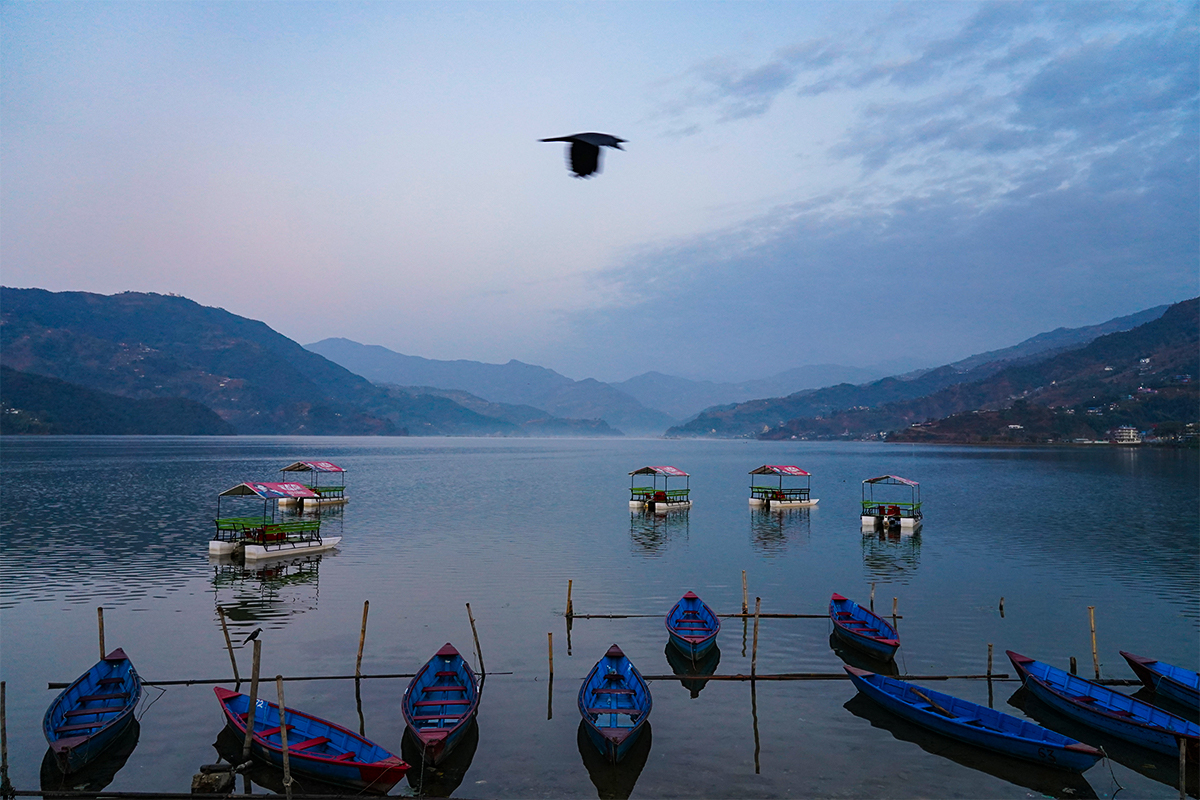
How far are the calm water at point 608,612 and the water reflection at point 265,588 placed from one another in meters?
0.24

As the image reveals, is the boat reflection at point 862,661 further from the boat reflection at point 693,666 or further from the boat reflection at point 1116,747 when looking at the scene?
the boat reflection at point 693,666

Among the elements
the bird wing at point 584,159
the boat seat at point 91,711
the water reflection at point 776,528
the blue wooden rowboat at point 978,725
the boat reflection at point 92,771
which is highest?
the bird wing at point 584,159

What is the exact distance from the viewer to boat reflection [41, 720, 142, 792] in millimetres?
16266

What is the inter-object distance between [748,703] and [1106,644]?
16.4 m

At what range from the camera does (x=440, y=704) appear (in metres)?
19.5

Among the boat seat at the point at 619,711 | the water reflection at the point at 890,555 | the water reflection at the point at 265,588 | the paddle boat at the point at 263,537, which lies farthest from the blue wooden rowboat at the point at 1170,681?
the paddle boat at the point at 263,537

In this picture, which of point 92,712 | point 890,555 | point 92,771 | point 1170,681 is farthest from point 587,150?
point 890,555

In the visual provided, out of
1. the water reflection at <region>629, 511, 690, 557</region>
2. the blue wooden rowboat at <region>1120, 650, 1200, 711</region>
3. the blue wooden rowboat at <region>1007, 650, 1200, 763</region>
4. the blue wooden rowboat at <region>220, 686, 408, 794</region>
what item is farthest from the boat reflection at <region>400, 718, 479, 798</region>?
the water reflection at <region>629, 511, 690, 557</region>

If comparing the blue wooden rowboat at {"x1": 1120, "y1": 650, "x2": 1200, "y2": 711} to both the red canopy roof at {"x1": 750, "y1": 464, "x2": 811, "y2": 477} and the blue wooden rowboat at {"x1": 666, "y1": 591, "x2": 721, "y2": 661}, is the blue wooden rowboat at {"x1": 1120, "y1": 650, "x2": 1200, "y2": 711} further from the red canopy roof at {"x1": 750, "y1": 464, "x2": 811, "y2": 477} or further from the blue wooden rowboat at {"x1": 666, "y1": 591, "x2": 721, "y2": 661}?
the red canopy roof at {"x1": 750, "y1": 464, "x2": 811, "y2": 477}

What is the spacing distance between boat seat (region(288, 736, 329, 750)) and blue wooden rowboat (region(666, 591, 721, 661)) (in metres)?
12.8

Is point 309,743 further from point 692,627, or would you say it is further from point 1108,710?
point 1108,710

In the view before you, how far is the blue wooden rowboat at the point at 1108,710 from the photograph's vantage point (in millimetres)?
17906

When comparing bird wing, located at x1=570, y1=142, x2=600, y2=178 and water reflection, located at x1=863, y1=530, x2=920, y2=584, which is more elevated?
bird wing, located at x1=570, y1=142, x2=600, y2=178

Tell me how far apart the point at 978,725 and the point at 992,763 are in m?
0.92
